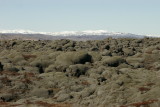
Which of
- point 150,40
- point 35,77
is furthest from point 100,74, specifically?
point 150,40

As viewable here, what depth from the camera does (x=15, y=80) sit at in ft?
213

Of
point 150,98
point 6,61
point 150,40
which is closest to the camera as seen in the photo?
point 150,98

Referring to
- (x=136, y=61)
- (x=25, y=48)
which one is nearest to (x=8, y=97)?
(x=136, y=61)

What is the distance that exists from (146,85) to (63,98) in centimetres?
1595

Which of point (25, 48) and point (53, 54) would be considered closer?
point (53, 54)

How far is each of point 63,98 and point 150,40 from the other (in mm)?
111238

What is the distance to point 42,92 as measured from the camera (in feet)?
192

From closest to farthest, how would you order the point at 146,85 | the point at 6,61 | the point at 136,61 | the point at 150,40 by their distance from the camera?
the point at 146,85, the point at 6,61, the point at 136,61, the point at 150,40

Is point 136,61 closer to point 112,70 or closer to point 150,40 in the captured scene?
point 112,70

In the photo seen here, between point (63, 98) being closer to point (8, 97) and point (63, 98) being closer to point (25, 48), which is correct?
point (8, 97)

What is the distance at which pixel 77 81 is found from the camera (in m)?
66.4

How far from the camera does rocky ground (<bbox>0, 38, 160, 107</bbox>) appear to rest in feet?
152

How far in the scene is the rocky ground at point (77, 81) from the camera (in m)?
46.4

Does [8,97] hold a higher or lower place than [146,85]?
lower
